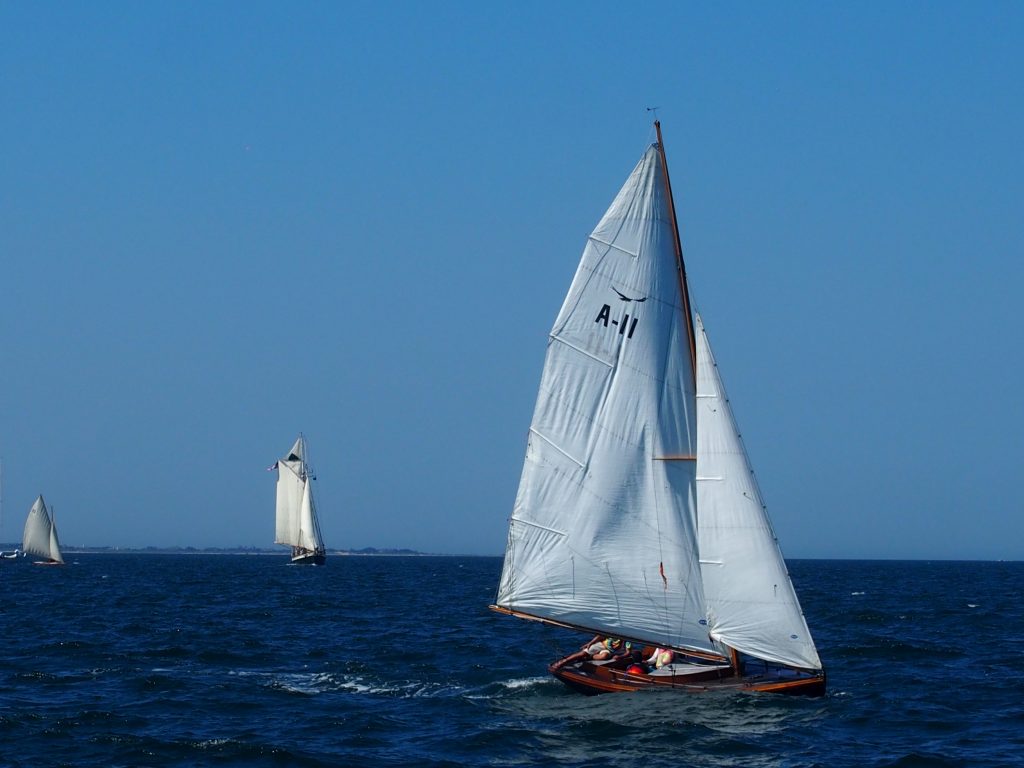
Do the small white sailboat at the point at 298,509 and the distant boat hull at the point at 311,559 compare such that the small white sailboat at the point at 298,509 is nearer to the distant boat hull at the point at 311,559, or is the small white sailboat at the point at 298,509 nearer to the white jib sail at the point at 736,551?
the distant boat hull at the point at 311,559

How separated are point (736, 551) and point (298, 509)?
129 metres

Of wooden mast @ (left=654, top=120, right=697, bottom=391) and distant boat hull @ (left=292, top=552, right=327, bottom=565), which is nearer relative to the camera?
wooden mast @ (left=654, top=120, right=697, bottom=391)

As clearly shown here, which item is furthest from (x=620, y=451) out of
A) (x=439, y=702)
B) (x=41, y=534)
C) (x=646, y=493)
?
(x=41, y=534)

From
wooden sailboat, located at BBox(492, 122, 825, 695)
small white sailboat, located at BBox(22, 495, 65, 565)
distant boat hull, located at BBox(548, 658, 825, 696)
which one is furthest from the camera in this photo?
small white sailboat, located at BBox(22, 495, 65, 565)

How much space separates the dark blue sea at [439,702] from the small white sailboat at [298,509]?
93945 mm

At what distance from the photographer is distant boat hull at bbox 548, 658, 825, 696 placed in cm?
2984

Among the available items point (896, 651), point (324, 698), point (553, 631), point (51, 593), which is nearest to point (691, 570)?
point (324, 698)

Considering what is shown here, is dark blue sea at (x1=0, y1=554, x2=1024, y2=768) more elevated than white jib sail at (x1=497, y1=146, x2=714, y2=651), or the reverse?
white jib sail at (x1=497, y1=146, x2=714, y2=651)

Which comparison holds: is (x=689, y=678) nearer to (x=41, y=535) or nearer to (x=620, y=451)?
→ (x=620, y=451)

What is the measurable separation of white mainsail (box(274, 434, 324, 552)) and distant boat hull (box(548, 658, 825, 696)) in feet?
403

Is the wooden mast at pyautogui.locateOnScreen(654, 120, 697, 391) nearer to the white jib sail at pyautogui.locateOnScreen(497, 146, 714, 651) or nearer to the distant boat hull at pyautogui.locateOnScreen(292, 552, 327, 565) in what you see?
the white jib sail at pyautogui.locateOnScreen(497, 146, 714, 651)

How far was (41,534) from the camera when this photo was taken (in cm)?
14400

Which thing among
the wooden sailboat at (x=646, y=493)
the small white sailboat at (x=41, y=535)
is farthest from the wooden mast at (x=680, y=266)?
the small white sailboat at (x=41, y=535)

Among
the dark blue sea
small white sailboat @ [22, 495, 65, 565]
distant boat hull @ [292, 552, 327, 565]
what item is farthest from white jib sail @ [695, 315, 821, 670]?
distant boat hull @ [292, 552, 327, 565]
